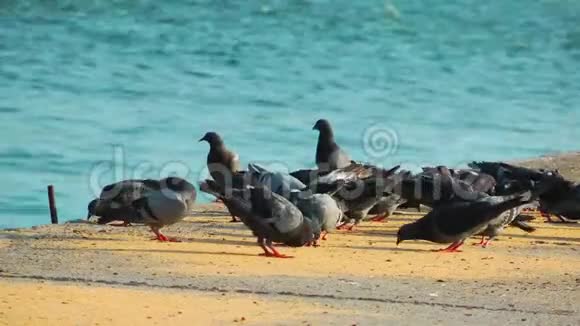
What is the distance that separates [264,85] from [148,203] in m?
17.2

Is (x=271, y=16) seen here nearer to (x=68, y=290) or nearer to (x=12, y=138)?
(x=12, y=138)

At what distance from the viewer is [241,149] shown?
18516mm

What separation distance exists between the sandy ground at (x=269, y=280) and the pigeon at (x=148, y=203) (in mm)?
143

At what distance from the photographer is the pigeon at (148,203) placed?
10.4m

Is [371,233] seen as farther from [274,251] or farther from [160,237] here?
[160,237]

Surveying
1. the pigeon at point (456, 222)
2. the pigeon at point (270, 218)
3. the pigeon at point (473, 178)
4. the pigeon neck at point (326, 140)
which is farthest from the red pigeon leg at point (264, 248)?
the pigeon neck at point (326, 140)

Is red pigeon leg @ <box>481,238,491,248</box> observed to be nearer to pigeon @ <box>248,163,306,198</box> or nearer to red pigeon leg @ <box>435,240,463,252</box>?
red pigeon leg @ <box>435,240,463,252</box>

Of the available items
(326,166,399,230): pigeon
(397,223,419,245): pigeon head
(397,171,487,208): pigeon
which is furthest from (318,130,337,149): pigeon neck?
(397,223,419,245): pigeon head

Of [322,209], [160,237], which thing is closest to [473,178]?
[322,209]

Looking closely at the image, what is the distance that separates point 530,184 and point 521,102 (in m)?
16.0

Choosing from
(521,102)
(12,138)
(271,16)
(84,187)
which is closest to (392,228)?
(84,187)

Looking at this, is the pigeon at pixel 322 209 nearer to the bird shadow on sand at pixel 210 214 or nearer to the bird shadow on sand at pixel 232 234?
the bird shadow on sand at pixel 232 234

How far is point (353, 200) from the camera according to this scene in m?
11.3

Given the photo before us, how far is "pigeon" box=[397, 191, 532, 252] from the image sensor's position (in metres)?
10.3
